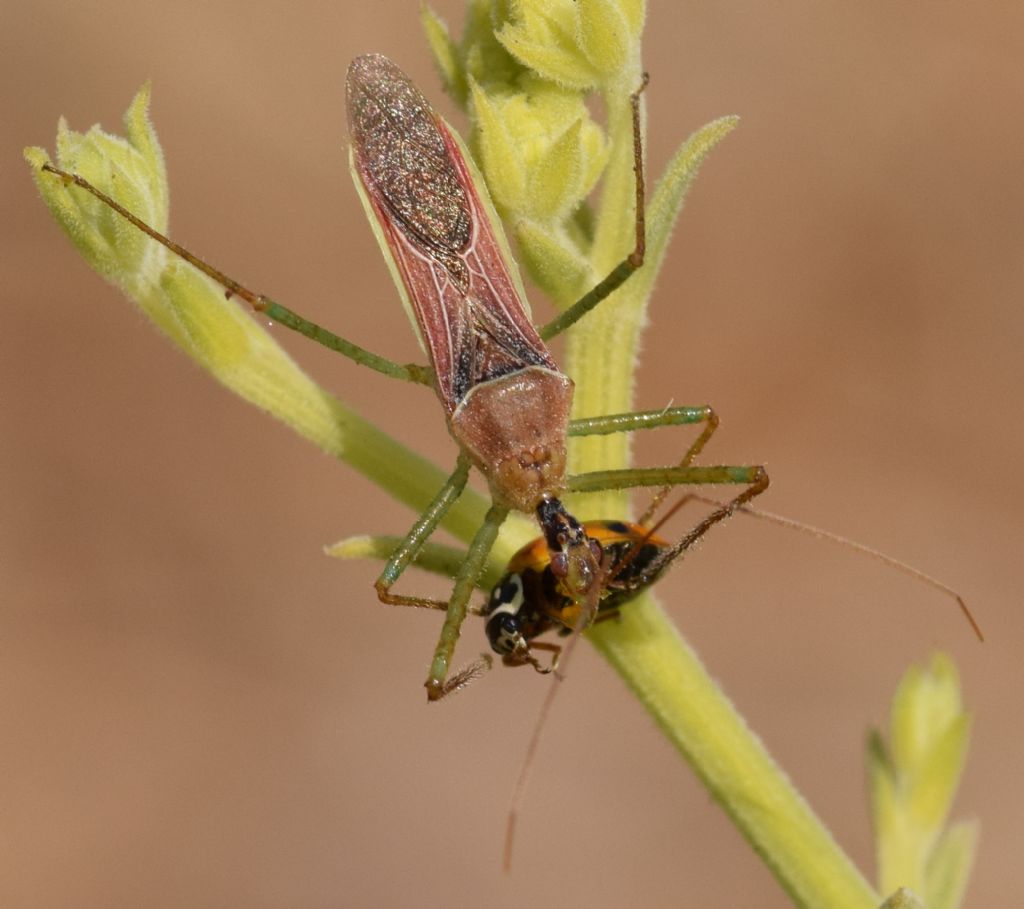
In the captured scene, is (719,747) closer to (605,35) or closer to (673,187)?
(673,187)

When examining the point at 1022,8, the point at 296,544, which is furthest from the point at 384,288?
the point at 1022,8

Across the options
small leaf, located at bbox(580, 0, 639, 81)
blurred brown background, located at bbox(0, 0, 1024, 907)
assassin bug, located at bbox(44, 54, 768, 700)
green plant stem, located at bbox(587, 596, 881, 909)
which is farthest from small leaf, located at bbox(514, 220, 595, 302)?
blurred brown background, located at bbox(0, 0, 1024, 907)

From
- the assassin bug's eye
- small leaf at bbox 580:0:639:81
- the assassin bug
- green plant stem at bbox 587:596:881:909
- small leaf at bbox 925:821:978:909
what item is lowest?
small leaf at bbox 925:821:978:909

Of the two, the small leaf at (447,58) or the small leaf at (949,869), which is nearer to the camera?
the small leaf at (447,58)

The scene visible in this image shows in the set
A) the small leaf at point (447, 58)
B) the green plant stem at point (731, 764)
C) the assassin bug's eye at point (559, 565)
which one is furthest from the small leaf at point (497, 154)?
the green plant stem at point (731, 764)

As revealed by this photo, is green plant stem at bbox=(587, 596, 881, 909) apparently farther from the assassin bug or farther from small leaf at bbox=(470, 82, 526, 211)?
small leaf at bbox=(470, 82, 526, 211)

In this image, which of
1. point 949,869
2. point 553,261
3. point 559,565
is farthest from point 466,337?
point 949,869

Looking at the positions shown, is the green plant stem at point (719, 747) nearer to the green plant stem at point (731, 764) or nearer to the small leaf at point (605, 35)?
the green plant stem at point (731, 764)
